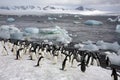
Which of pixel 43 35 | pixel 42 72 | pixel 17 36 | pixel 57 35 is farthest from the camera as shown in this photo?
pixel 43 35

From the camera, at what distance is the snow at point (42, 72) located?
10.7m

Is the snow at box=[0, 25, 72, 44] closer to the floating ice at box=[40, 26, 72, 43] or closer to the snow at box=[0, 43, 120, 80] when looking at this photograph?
the floating ice at box=[40, 26, 72, 43]

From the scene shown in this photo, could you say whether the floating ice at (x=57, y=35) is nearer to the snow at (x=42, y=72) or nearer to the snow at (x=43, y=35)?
the snow at (x=43, y=35)

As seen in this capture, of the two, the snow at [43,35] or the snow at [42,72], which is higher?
the snow at [42,72]

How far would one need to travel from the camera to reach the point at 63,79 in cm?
1048

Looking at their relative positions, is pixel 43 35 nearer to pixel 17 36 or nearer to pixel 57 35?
pixel 57 35

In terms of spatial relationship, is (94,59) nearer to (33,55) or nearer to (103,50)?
(33,55)

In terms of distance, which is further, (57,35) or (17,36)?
(57,35)

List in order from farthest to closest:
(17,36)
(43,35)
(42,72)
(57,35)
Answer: (43,35) < (57,35) < (17,36) < (42,72)

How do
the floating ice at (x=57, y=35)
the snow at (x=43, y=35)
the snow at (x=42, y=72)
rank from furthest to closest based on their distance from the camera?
the snow at (x=43, y=35) → the floating ice at (x=57, y=35) → the snow at (x=42, y=72)

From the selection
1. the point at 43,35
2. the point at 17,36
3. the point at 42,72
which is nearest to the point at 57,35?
the point at 43,35

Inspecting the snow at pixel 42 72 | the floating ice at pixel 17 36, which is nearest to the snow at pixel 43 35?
the floating ice at pixel 17 36

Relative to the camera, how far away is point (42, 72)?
37.0 ft

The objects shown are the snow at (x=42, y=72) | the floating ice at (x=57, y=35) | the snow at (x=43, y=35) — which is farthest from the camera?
the snow at (x=43, y=35)
